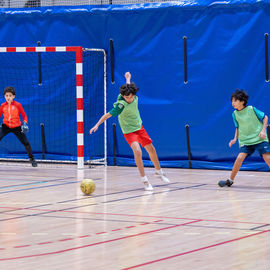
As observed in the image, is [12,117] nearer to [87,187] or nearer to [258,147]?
[87,187]

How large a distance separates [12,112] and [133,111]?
4056 millimetres

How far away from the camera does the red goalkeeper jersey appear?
15.6 meters

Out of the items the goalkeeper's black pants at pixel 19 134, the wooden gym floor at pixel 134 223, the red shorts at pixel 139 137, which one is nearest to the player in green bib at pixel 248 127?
the wooden gym floor at pixel 134 223

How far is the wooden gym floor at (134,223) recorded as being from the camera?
270 inches

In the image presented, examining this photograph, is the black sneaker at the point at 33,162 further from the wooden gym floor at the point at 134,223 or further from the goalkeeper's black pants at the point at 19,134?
the wooden gym floor at the point at 134,223

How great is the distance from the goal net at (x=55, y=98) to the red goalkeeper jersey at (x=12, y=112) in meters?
1.16

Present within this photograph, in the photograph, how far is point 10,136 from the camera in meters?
17.3

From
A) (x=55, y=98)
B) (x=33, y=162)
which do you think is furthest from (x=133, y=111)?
(x=55, y=98)

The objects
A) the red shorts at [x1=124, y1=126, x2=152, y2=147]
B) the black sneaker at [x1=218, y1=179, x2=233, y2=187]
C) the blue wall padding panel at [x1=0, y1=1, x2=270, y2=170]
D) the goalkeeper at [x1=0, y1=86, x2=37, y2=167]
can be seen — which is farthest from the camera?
the goalkeeper at [x1=0, y1=86, x2=37, y2=167]

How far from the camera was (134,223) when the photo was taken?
8.88 meters

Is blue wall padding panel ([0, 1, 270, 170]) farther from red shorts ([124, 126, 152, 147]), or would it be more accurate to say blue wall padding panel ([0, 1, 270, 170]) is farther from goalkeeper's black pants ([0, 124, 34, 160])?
red shorts ([124, 126, 152, 147])

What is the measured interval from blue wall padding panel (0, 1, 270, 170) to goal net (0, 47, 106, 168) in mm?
310

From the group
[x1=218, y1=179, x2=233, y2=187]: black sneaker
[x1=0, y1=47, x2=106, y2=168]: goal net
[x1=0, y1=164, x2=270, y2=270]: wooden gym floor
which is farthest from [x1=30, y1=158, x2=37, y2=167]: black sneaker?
[x1=218, y1=179, x2=233, y2=187]: black sneaker

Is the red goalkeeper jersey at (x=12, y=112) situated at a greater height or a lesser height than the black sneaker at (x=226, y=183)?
greater
